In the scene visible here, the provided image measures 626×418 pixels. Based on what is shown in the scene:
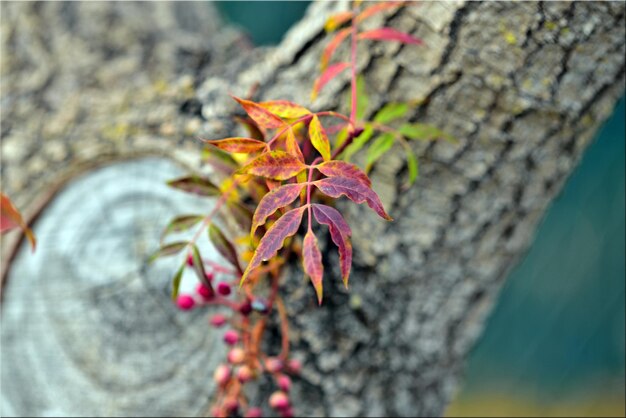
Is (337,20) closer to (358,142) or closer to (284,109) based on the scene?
(358,142)

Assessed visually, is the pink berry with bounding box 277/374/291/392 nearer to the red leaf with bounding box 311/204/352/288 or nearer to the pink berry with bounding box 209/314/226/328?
the pink berry with bounding box 209/314/226/328

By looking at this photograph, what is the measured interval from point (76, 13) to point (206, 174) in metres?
0.64

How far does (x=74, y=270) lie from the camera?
116 cm

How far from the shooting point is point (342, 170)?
0.72m

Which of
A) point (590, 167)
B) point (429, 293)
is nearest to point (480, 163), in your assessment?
point (429, 293)

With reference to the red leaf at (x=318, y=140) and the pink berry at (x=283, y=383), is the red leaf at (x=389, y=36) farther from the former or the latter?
the pink berry at (x=283, y=383)

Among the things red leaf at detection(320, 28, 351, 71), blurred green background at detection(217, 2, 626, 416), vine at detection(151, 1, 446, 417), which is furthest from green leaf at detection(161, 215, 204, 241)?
blurred green background at detection(217, 2, 626, 416)

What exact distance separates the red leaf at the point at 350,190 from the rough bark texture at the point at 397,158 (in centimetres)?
40

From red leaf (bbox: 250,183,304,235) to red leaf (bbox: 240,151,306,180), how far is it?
0.02 metres

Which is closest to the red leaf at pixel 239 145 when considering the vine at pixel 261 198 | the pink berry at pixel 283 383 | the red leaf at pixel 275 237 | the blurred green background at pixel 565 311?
the vine at pixel 261 198

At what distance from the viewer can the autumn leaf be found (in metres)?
0.96

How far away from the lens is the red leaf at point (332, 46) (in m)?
1.03

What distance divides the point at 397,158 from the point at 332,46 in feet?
0.69

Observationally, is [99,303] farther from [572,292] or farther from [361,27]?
[572,292]
